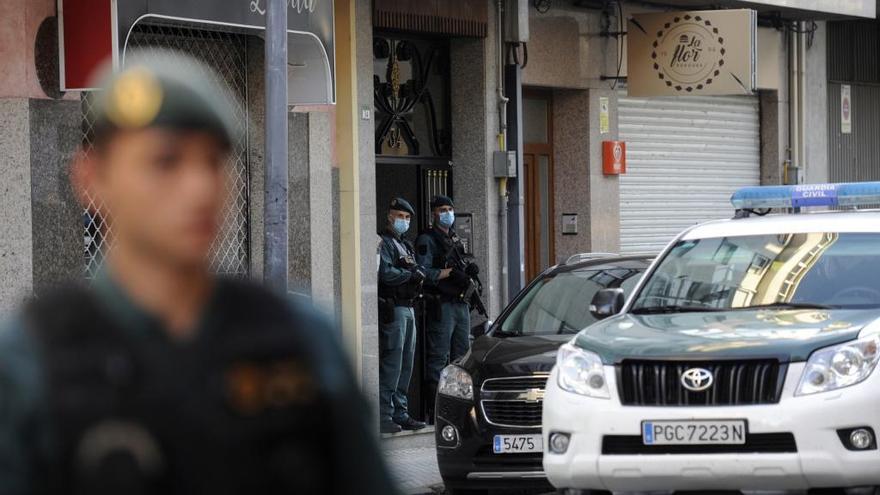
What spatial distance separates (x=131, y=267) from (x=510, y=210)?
15793mm

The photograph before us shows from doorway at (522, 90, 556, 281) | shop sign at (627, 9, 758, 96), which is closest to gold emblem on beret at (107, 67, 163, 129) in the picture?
shop sign at (627, 9, 758, 96)

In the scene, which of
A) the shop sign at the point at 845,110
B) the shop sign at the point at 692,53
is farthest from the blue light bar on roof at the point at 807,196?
the shop sign at the point at 845,110

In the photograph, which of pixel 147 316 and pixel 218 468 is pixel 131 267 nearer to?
pixel 147 316

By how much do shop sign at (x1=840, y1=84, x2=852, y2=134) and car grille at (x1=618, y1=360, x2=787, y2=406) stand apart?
666 inches

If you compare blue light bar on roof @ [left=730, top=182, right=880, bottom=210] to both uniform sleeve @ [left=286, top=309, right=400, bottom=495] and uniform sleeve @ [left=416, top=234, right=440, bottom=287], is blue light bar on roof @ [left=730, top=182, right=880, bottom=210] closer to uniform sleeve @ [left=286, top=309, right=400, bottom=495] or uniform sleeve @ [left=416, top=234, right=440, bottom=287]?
uniform sleeve @ [left=416, top=234, right=440, bottom=287]

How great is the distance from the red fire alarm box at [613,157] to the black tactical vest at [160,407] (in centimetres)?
1768

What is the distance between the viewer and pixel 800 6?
21.3 meters

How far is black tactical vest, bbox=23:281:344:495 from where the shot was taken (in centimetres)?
179

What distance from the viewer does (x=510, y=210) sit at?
17609mm

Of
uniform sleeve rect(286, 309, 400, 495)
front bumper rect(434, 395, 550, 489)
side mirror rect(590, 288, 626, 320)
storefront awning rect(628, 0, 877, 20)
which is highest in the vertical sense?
storefront awning rect(628, 0, 877, 20)

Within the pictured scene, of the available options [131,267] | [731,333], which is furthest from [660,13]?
[131,267]

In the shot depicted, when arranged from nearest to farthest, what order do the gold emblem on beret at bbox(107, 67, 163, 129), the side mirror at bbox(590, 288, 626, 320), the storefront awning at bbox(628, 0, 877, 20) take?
the gold emblem on beret at bbox(107, 67, 163, 129) < the side mirror at bbox(590, 288, 626, 320) < the storefront awning at bbox(628, 0, 877, 20)

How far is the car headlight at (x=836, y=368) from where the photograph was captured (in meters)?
8.11

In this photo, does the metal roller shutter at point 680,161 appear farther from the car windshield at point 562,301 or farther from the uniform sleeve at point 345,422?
the uniform sleeve at point 345,422
